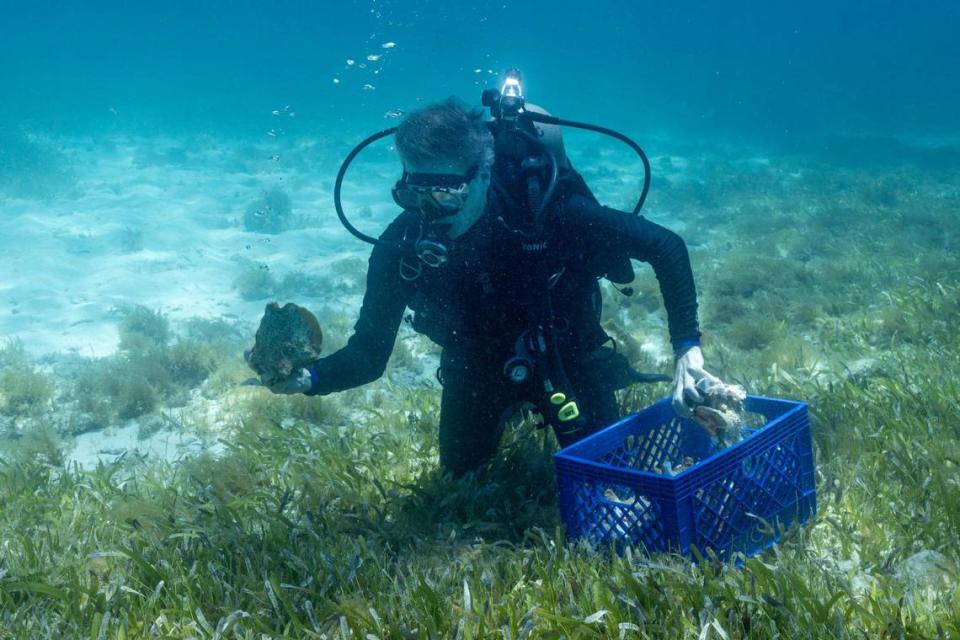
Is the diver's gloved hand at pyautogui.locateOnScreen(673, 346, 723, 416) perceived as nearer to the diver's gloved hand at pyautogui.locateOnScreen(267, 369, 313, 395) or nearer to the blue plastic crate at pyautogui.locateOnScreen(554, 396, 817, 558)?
the blue plastic crate at pyautogui.locateOnScreen(554, 396, 817, 558)

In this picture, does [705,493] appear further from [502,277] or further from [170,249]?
[170,249]

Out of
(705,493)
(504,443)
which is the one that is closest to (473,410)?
(504,443)

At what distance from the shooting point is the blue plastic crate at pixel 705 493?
2.51 metres

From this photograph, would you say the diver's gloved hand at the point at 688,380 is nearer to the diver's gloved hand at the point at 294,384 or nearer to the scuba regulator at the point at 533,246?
the scuba regulator at the point at 533,246

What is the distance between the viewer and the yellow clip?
11.2ft

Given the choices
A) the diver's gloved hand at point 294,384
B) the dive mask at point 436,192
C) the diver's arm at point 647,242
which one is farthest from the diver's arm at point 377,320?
the diver's arm at point 647,242

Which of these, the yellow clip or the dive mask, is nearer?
the dive mask

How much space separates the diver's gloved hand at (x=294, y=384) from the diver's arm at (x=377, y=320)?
296 millimetres

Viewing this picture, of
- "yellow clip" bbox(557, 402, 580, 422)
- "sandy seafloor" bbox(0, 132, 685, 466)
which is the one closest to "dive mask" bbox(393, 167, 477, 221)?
"yellow clip" bbox(557, 402, 580, 422)

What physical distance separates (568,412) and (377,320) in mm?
1271

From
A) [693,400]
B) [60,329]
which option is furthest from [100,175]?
[693,400]

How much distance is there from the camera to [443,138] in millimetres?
3271

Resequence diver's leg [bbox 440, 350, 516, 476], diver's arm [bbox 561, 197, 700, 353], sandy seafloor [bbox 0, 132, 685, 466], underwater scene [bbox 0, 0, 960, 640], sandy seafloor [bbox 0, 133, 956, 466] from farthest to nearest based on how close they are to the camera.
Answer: sandy seafloor [bbox 0, 132, 685, 466]
sandy seafloor [bbox 0, 133, 956, 466]
diver's leg [bbox 440, 350, 516, 476]
diver's arm [bbox 561, 197, 700, 353]
underwater scene [bbox 0, 0, 960, 640]

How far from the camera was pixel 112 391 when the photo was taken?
6547mm
